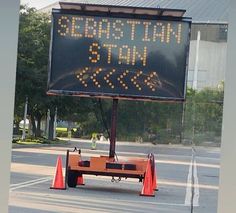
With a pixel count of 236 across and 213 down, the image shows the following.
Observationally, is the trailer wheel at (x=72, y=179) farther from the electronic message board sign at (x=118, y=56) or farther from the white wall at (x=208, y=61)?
the white wall at (x=208, y=61)

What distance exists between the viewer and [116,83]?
14.1m

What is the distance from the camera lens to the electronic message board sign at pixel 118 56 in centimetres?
1367

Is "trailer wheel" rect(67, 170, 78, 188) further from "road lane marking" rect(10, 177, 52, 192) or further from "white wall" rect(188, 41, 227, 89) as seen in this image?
"white wall" rect(188, 41, 227, 89)

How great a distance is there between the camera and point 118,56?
542 inches

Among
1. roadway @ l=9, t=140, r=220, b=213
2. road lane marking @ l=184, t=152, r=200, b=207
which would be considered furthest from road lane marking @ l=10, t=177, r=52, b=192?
road lane marking @ l=184, t=152, r=200, b=207

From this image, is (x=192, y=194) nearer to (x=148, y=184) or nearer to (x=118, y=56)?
(x=148, y=184)

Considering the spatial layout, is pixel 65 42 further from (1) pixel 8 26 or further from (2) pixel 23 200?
(1) pixel 8 26

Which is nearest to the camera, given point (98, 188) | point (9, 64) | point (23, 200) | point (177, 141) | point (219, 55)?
point (9, 64)

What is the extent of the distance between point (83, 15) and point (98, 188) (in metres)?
4.92

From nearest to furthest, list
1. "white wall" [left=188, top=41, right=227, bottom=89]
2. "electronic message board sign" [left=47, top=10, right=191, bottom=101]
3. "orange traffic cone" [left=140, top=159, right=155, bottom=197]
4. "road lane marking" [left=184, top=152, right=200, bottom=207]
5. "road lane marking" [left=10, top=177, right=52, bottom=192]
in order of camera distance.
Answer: "electronic message board sign" [left=47, top=10, right=191, bottom=101] < "road lane marking" [left=184, top=152, right=200, bottom=207] < "orange traffic cone" [left=140, top=159, right=155, bottom=197] < "road lane marking" [left=10, top=177, right=52, bottom=192] < "white wall" [left=188, top=41, right=227, bottom=89]

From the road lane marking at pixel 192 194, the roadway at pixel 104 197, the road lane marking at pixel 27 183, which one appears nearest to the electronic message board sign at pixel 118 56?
the roadway at pixel 104 197

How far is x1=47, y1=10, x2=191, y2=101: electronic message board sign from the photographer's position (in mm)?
13672

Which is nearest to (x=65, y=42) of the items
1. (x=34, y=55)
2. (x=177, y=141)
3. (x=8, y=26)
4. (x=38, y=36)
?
(x=8, y=26)

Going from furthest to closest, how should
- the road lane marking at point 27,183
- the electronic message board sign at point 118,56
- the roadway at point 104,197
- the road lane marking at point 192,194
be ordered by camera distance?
the road lane marking at point 27,183, the road lane marking at point 192,194, the electronic message board sign at point 118,56, the roadway at point 104,197
